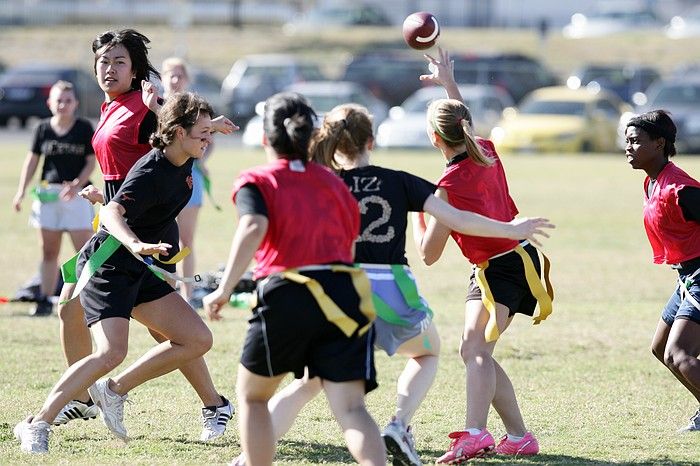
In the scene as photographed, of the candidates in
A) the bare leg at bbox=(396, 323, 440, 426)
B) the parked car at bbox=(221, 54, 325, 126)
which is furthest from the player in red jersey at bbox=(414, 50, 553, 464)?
the parked car at bbox=(221, 54, 325, 126)

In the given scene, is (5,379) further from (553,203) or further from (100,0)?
(100,0)

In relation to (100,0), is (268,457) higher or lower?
lower

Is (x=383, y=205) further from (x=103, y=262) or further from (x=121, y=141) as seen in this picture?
(x=121, y=141)

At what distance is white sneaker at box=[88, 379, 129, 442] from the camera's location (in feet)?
20.6

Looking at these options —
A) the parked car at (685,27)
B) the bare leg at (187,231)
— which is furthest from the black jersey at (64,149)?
the parked car at (685,27)

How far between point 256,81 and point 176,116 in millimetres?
28949

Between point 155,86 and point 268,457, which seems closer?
point 268,457

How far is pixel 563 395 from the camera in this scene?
25.9ft

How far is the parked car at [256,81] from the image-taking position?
34062 millimetres

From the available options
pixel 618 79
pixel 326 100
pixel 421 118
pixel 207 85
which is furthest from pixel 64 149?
pixel 618 79

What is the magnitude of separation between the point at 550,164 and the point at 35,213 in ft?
56.6

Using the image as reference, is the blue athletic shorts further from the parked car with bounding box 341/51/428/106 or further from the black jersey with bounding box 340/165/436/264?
the parked car with bounding box 341/51/428/106

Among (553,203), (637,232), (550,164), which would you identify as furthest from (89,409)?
(550,164)

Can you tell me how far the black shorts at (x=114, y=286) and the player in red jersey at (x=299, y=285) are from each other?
128 centimetres
